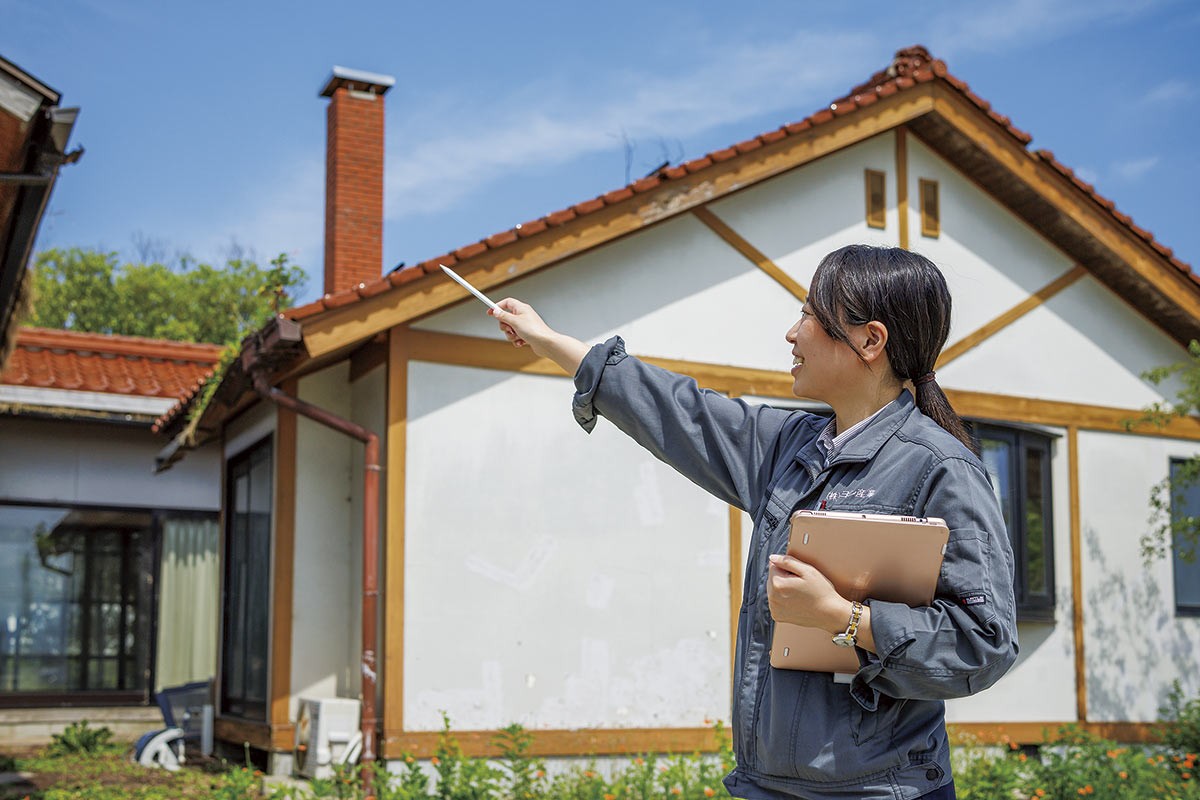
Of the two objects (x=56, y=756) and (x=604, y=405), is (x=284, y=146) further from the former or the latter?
(x=604, y=405)

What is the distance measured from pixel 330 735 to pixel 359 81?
5.15m

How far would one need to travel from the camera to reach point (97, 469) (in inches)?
496

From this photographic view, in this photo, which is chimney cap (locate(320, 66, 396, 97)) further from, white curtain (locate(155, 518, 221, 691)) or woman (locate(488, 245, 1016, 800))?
woman (locate(488, 245, 1016, 800))

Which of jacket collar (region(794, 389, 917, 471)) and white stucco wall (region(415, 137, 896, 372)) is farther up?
white stucco wall (region(415, 137, 896, 372))

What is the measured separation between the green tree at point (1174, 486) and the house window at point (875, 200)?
225cm

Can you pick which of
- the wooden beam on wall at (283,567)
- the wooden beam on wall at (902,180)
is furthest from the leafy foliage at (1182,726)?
the wooden beam on wall at (283,567)

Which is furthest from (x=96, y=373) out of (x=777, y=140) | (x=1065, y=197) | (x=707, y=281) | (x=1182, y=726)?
(x=1182, y=726)

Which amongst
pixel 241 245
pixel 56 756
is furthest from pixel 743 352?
pixel 241 245

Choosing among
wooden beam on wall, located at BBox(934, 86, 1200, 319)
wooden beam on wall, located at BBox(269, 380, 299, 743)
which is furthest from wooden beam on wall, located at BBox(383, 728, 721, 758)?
wooden beam on wall, located at BBox(934, 86, 1200, 319)

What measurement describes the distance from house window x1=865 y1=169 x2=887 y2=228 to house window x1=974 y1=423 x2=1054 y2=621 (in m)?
1.72

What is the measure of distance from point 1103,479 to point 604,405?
9125 millimetres

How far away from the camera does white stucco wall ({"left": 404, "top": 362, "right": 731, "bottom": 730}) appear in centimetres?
813

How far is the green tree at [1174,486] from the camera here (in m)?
9.75

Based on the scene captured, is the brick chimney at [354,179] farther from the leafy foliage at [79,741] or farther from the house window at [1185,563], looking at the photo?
the house window at [1185,563]
